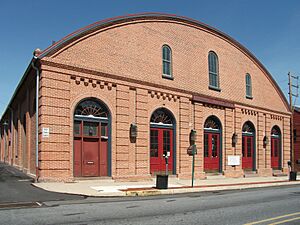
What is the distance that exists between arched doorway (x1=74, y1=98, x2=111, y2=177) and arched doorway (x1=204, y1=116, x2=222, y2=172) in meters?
8.54

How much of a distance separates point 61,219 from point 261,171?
915 inches

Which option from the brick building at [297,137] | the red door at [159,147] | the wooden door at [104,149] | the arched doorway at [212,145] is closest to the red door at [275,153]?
the brick building at [297,137]

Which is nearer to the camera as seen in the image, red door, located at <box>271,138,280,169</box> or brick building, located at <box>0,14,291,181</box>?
brick building, located at <box>0,14,291,181</box>

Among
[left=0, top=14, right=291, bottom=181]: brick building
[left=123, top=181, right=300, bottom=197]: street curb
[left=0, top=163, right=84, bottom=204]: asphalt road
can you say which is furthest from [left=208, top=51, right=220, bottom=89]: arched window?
[left=0, top=163, right=84, bottom=204]: asphalt road

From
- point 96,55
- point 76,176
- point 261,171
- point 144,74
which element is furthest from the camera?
point 261,171

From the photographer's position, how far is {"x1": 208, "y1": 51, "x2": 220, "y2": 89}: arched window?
2533cm

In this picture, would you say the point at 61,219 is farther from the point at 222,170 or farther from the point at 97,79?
the point at 222,170

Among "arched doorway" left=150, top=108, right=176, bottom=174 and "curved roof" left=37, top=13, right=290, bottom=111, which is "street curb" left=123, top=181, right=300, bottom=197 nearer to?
"arched doorway" left=150, top=108, right=176, bottom=174

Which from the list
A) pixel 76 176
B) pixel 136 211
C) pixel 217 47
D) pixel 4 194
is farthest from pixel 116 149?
pixel 217 47

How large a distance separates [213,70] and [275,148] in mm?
11366

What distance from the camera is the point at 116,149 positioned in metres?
18.3

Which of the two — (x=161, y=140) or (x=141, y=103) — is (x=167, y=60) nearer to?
(x=141, y=103)

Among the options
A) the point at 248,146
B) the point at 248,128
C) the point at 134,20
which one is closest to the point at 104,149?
the point at 134,20

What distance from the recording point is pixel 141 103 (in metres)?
19.8
